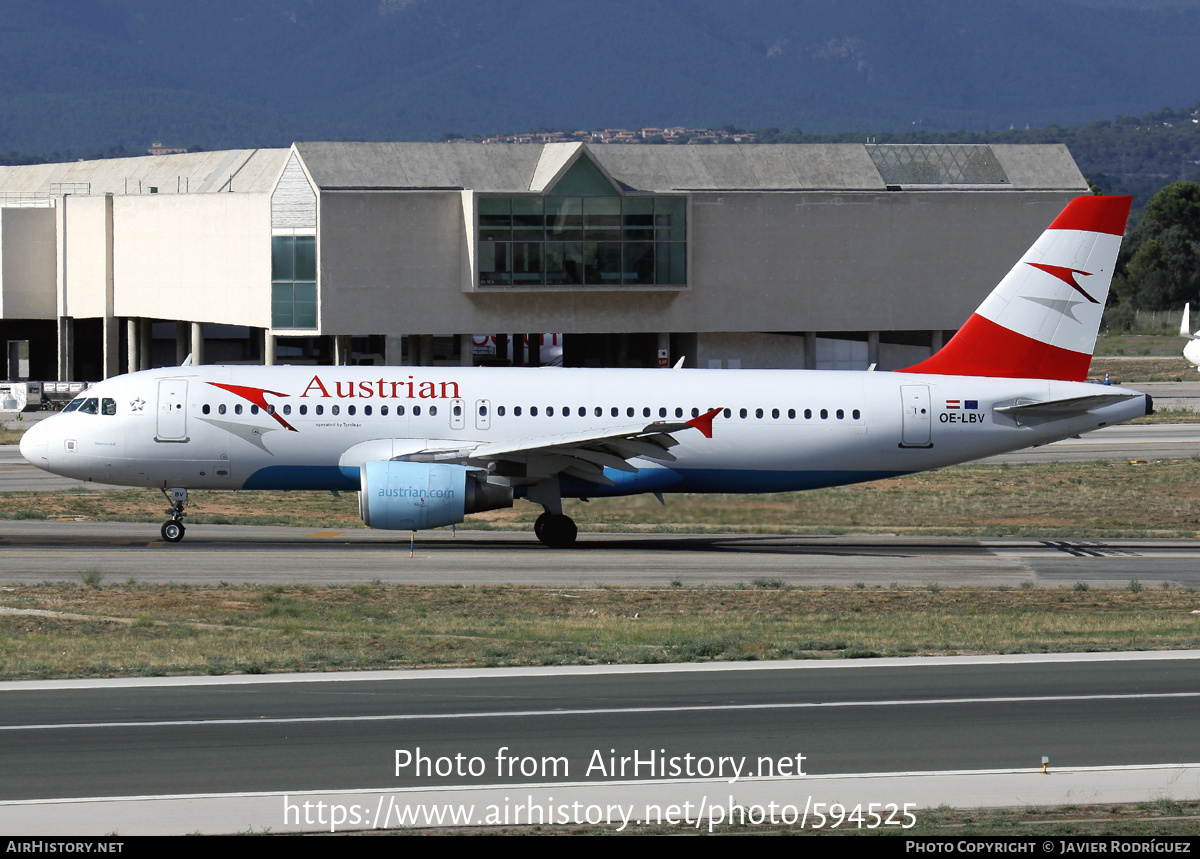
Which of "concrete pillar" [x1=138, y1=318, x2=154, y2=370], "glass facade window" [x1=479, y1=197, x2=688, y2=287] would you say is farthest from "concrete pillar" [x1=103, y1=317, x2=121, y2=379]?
"glass facade window" [x1=479, y1=197, x2=688, y2=287]

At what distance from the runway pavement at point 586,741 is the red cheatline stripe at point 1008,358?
15255 mm

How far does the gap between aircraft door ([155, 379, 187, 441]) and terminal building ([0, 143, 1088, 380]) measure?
133 feet

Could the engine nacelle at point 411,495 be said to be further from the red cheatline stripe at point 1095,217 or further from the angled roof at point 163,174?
the angled roof at point 163,174

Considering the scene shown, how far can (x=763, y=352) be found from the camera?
8375 centimetres

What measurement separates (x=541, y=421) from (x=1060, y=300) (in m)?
13.1

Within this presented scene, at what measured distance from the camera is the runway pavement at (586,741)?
1472cm

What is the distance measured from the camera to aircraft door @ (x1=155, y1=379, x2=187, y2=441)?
111ft

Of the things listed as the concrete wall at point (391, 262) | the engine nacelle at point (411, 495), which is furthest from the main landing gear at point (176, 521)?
the concrete wall at point (391, 262)

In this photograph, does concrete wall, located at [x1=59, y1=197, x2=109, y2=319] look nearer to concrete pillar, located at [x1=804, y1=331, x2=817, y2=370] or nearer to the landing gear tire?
concrete pillar, located at [x1=804, y1=331, x2=817, y2=370]

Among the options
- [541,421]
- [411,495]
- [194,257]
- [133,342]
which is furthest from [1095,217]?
[133,342]

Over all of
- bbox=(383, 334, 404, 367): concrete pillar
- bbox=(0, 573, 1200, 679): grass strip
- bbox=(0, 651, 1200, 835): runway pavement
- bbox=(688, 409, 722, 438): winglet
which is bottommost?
bbox=(0, 651, 1200, 835): runway pavement

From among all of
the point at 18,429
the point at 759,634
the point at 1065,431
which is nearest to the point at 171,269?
the point at 18,429

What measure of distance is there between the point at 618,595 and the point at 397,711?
10.6 metres
